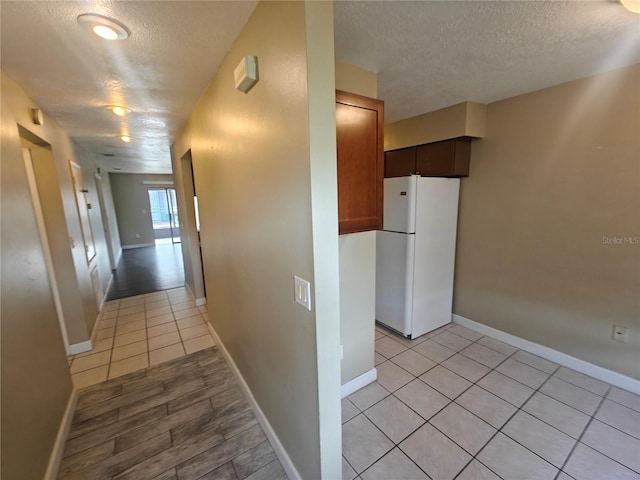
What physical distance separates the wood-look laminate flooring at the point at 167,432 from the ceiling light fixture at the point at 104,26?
2.34 m

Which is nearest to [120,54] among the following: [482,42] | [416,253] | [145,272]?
[482,42]

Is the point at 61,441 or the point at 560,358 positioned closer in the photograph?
the point at 61,441

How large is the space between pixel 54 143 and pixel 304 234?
3.13 m

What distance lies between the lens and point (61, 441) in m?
1.66

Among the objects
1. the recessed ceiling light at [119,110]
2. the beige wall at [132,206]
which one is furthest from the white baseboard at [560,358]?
the beige wall at [132,206]

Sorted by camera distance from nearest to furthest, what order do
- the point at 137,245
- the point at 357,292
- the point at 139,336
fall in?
the point at 357,292
the point at 139,336
the point at 137,245

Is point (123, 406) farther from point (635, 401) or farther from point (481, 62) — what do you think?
point (635, 401)

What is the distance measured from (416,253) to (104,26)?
2702 millimetres

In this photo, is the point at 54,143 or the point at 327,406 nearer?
the point at 327,406

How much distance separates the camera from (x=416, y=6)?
48.7 inches

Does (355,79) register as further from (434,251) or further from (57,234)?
(57,234)

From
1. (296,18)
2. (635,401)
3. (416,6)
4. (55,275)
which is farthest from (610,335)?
(55,275)

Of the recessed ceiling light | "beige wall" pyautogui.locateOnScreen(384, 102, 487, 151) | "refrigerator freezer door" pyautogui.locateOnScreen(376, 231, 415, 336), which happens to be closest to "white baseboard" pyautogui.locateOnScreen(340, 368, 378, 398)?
"refrigerator freezer door" pyautogui.locateOnScreen(376, 231, 415, 336)

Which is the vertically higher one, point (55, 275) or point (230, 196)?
point (230, 196)
